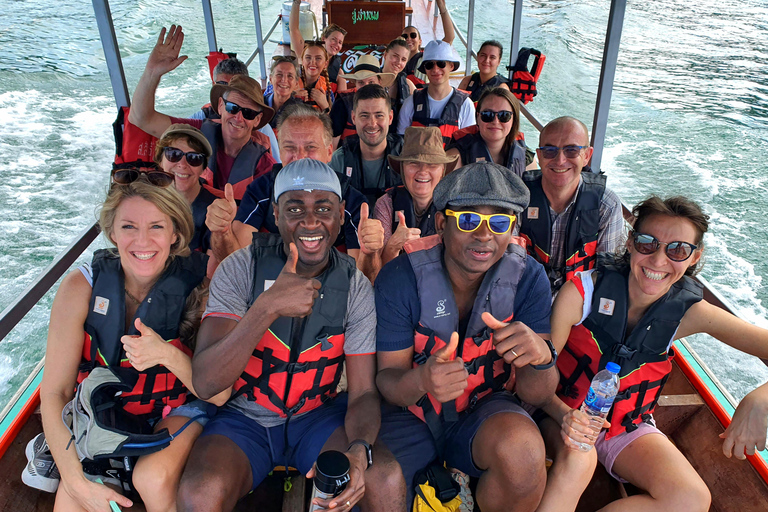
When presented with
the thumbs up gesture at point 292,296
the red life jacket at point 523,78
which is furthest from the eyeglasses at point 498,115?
A: the red life jacket at point 523,78

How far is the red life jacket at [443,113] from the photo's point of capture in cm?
356

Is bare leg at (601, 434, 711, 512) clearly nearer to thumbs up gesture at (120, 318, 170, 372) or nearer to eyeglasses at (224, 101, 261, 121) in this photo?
thumbs up gesture at (120, 318, 170, 372)

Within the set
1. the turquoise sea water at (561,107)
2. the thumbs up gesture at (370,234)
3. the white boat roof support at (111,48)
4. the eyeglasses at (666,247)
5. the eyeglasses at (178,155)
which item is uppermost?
the white boat roof support at (111,48)

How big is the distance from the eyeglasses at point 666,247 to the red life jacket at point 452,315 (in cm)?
34

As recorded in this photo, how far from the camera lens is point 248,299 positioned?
149cm

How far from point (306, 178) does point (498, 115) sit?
1.40 m

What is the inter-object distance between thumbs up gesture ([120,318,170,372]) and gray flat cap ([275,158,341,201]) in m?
0.51

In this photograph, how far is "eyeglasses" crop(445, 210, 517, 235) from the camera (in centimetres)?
140

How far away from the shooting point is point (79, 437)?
4.42 ft

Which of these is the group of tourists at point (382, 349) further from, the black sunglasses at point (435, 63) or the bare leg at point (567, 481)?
the black sunglasses at point (435, 63)

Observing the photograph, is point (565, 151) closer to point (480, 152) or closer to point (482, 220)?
point (480, 152)

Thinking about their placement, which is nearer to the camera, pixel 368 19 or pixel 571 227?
pixel 571 227

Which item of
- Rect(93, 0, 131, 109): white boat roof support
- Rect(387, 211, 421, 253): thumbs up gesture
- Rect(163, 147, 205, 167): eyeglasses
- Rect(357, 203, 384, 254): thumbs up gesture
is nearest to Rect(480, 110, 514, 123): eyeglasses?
Rect(387, 211, 421, 253): thumbs up gesture

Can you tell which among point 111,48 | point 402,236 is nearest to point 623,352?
point 402,236
